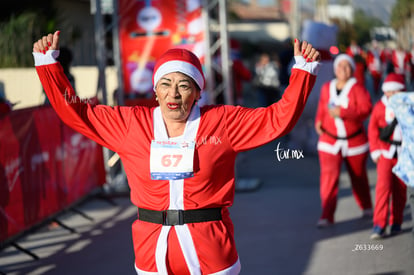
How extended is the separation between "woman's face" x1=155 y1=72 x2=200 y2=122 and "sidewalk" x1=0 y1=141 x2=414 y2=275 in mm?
1720

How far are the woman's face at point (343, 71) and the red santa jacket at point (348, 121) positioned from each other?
0.07 m

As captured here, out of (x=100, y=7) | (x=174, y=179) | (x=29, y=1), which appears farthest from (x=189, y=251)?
(x=29, y=1)

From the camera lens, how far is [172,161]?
11.3 feet

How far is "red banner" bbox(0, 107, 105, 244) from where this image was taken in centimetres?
662

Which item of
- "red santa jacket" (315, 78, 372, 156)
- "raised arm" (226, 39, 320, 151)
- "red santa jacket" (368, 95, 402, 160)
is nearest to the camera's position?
"raised arm" (226, 39, 320, 151)

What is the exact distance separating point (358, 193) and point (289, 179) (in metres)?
2.98

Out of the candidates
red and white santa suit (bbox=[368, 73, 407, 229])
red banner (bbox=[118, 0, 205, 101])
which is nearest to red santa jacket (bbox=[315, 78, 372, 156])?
red and white santa suit (bbox=[368, 73, 407, 229])

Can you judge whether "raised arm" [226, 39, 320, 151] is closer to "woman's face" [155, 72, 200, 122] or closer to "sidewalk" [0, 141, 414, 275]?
"woman's face" [155, 72, 200, 122]

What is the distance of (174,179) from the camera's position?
3455mm

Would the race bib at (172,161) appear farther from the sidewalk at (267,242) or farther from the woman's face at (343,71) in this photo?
the woman's face at (343,71)

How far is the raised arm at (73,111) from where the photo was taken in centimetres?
361

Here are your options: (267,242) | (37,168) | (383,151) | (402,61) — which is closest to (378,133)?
(383,151)
